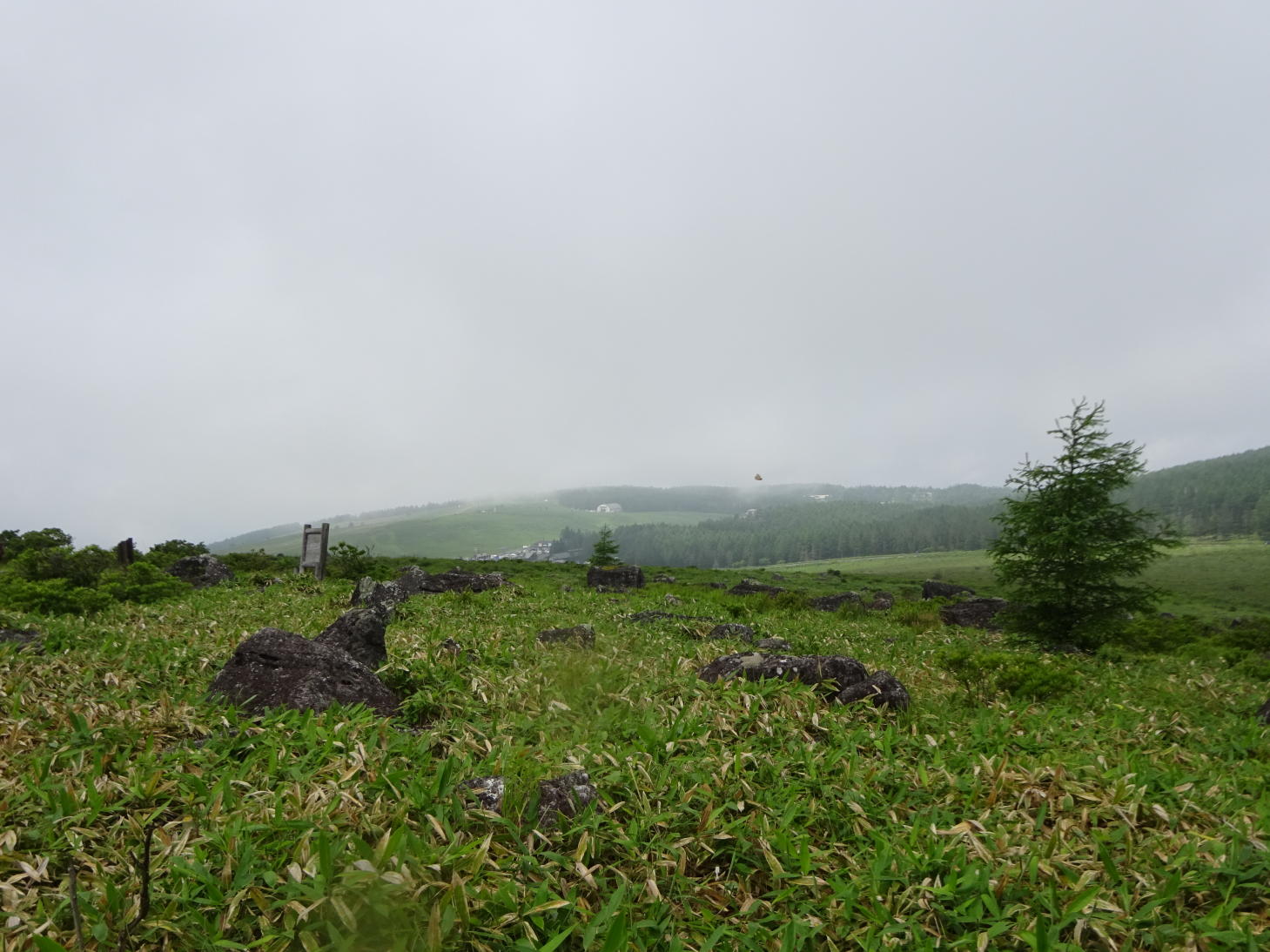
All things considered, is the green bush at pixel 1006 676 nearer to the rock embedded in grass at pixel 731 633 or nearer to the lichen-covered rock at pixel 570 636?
the rock embedded in grass at pixel 731 633

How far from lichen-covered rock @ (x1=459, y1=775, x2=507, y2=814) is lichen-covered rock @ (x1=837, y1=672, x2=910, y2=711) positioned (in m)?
4.71

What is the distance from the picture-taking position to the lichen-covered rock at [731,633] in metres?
12.5

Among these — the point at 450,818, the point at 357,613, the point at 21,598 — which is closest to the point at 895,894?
the point at 450,818

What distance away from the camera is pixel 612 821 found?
430 centimetres

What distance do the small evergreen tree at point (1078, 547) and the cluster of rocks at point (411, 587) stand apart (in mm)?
18077

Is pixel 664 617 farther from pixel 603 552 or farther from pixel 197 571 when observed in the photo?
pixel 603 552

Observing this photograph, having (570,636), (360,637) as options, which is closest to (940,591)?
(570,636)

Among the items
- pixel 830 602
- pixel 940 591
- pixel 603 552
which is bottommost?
pixel 940 591

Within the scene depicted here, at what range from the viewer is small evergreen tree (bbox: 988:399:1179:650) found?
16812mm

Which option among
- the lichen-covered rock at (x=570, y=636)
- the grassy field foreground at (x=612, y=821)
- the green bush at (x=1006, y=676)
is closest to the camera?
the grassy field foreground at (x=612, y=821)

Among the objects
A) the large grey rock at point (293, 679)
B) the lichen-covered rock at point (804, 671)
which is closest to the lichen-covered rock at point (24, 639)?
the large grey rock at point (293, 679)

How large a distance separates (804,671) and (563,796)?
4.73m

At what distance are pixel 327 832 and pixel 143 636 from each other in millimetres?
7524

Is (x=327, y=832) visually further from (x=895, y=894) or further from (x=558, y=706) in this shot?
(x=895, y=894)
